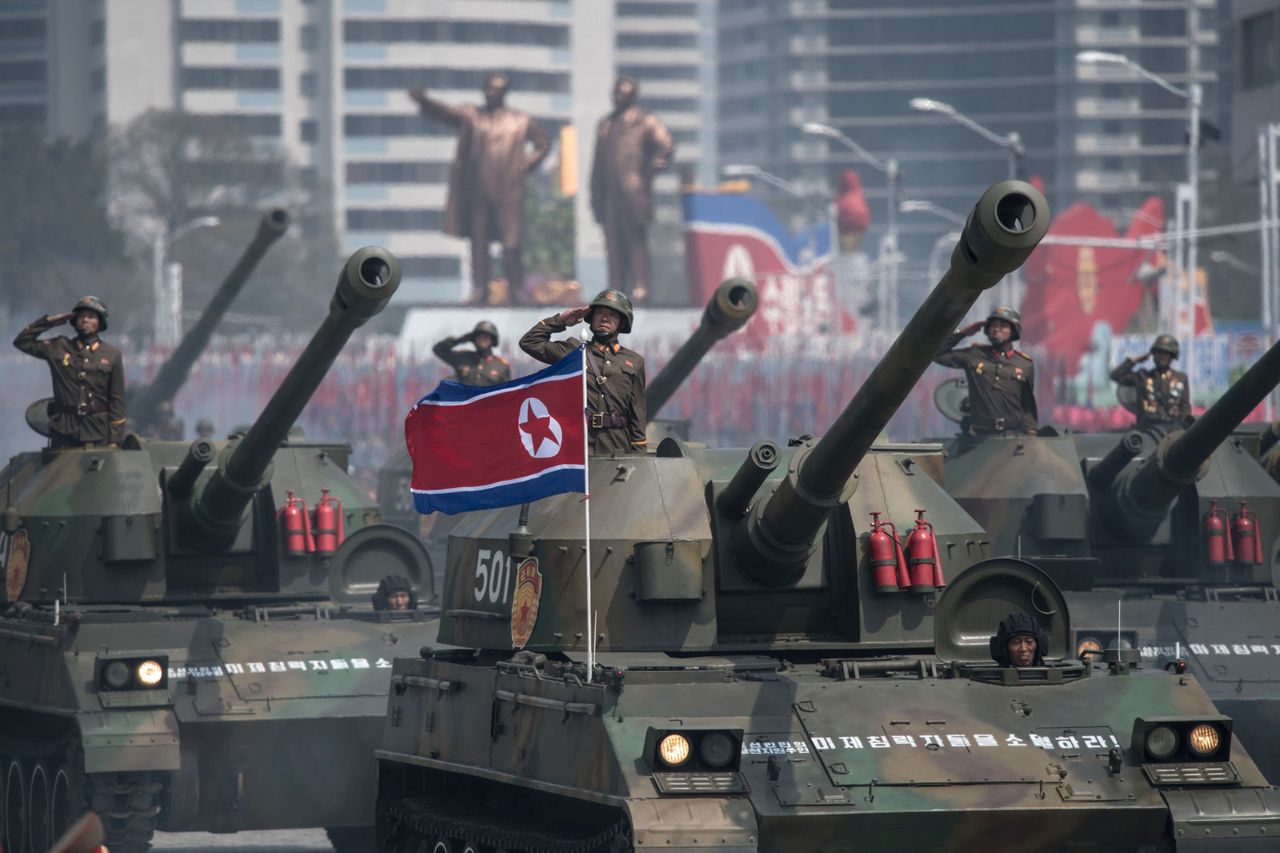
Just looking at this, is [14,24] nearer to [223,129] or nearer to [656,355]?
[223,129]

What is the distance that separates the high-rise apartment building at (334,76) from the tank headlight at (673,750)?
4951 inches

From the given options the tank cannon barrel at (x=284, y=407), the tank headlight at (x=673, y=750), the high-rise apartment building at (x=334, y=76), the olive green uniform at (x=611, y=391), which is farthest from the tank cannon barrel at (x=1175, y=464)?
the high-rise apartment building at (x=334, y=76)

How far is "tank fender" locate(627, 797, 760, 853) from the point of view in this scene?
39.7ft

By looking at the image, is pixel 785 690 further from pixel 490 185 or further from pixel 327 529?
pixel 490 185

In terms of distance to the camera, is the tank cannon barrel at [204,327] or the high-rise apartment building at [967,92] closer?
the tank cannon barrel at [204,327]

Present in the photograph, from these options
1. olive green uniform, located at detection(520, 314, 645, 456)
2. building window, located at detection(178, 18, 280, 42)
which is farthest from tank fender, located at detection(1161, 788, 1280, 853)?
building window, located at detection(178, 18, 280, 42)

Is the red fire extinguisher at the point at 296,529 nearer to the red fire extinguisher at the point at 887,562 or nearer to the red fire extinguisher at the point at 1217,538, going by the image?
the red fire extinguisher at the point at 887,562

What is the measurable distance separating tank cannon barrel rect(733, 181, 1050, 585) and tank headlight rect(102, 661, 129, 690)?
5.42m

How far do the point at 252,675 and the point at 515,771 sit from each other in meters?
5.10

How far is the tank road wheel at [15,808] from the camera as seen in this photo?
63.1ft

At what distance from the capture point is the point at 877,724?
13.0 metres

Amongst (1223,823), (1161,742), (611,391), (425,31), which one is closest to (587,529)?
(611,391)

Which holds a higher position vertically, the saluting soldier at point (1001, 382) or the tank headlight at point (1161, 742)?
the saluting soldier at point (1001, 382)

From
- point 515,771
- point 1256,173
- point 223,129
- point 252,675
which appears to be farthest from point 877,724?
point 223,129
